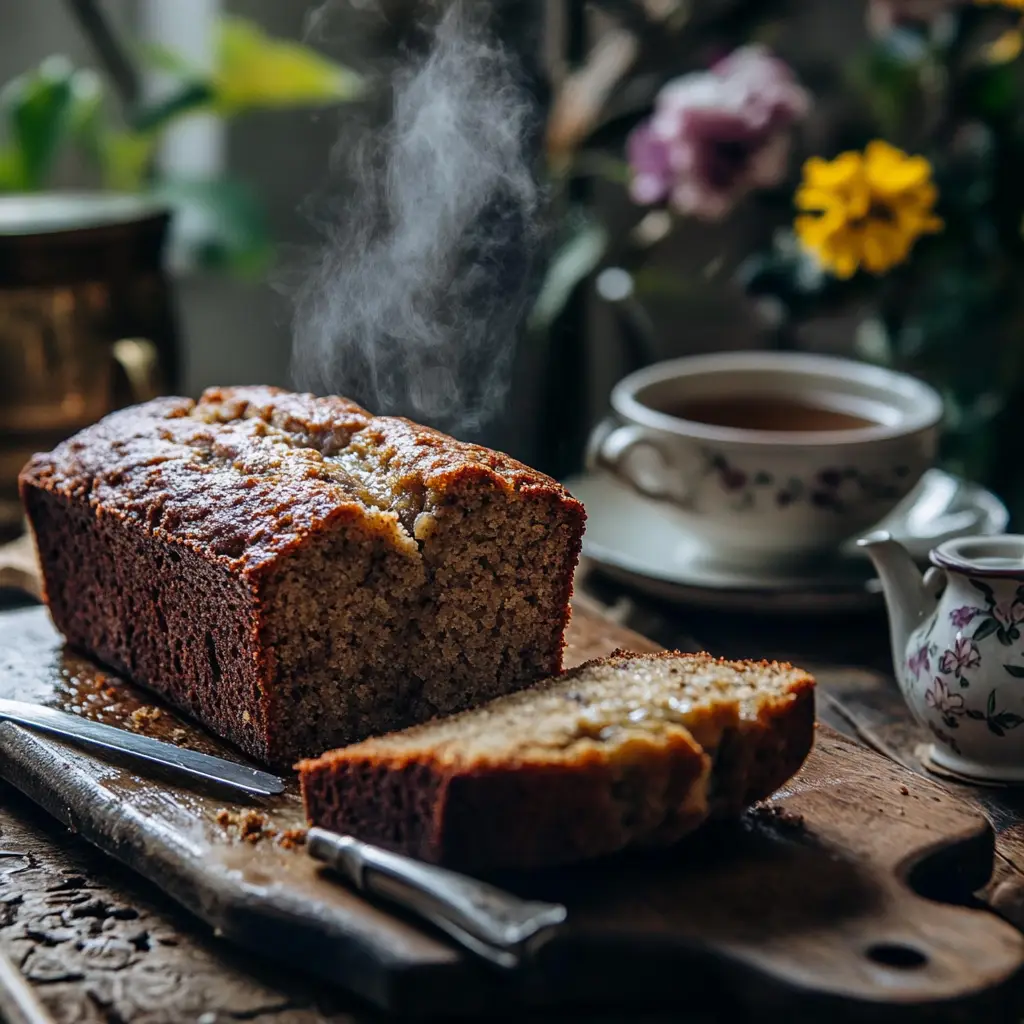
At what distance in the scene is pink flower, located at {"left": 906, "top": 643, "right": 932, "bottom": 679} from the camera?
2121mm

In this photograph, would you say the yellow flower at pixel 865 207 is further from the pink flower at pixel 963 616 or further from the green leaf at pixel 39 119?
the green leaf at pixel 39 119

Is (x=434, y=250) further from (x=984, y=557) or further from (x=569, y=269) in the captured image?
(x=984, y=557)

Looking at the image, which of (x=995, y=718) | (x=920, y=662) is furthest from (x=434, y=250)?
(x=995, y=718)

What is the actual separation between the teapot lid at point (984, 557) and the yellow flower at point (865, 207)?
45.5 inches

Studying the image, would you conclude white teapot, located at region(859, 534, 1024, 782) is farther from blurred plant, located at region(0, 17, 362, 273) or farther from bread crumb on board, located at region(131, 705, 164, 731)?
blurred plant, located at region(0, 17, 362, 273)

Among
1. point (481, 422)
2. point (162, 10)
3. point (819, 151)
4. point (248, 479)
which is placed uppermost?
point (162, 10)

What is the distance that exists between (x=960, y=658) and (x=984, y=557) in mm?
192

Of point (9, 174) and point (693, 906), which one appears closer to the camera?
point (693, 906)

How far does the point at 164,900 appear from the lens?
180 centimetres

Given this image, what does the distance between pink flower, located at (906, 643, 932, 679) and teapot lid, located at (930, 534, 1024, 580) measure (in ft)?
0.43

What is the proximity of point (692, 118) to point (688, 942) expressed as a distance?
7.82 feet

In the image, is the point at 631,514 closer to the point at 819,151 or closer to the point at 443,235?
the point at 443,235

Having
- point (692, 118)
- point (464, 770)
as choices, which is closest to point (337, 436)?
point (464, 770)

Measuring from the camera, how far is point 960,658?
207cm
